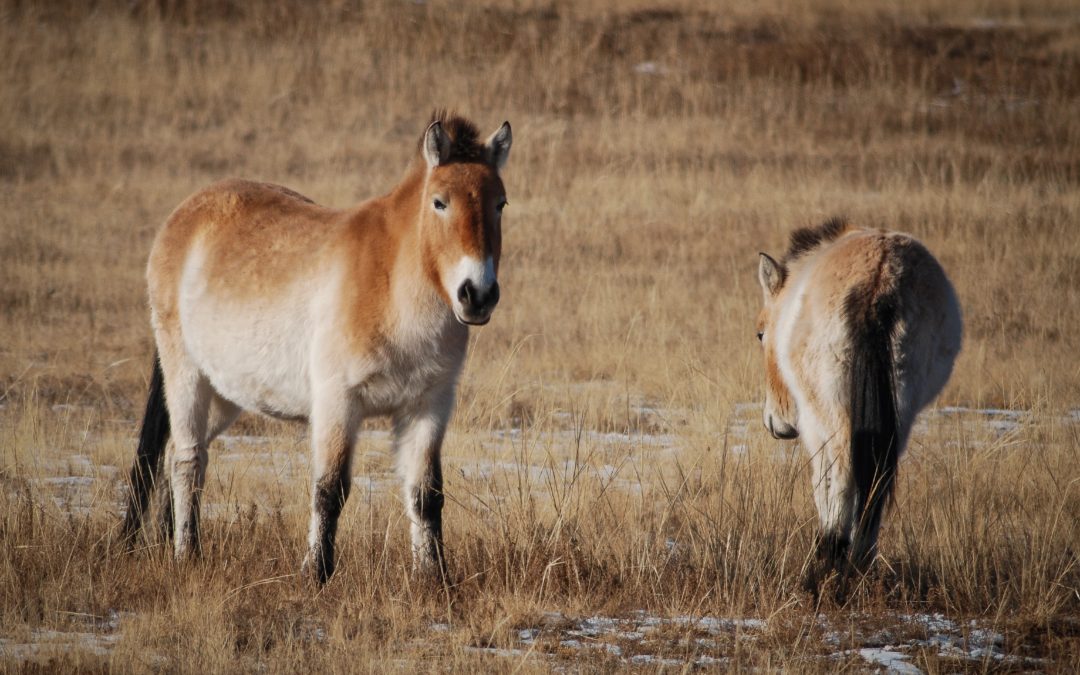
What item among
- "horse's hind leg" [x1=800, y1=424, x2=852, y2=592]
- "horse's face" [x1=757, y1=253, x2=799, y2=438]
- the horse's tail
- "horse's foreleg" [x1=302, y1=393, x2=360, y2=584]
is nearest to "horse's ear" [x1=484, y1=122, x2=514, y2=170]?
"horse's foreleg" [x1=302, y1=393, x2=360, y2=584]

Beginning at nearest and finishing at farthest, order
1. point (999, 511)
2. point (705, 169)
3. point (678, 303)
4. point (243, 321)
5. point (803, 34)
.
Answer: point (243, 321) < point (999, 511) < point (678, 303) < point (705, 169) < point (803, 34)

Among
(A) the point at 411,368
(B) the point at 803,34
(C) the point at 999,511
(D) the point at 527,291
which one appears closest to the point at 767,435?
(C) the point at 999,511

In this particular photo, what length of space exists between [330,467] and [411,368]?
0.59m

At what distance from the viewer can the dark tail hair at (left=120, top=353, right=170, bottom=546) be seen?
603 cm

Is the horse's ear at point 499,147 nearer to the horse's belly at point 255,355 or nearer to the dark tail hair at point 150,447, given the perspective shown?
the horse's belly at point 255,355

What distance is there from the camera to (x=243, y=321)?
18.6ft

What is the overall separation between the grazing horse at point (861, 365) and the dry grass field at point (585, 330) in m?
0.42

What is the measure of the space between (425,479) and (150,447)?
6.31 feet

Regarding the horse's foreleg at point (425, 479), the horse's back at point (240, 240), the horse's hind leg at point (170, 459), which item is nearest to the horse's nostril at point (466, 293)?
the horse's foreleg at point (425, 479)

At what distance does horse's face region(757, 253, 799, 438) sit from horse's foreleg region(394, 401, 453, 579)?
1749 mm

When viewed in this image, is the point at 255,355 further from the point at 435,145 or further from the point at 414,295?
the point at 435,145

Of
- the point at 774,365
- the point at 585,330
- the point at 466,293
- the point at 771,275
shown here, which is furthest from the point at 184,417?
the point at 585,330

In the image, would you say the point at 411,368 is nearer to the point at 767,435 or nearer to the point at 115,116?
the point at 767,435

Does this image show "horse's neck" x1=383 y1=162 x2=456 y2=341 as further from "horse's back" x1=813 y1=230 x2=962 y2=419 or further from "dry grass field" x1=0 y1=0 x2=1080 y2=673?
"horse's back" x1=813 y1=230 x2=962 y2=419
